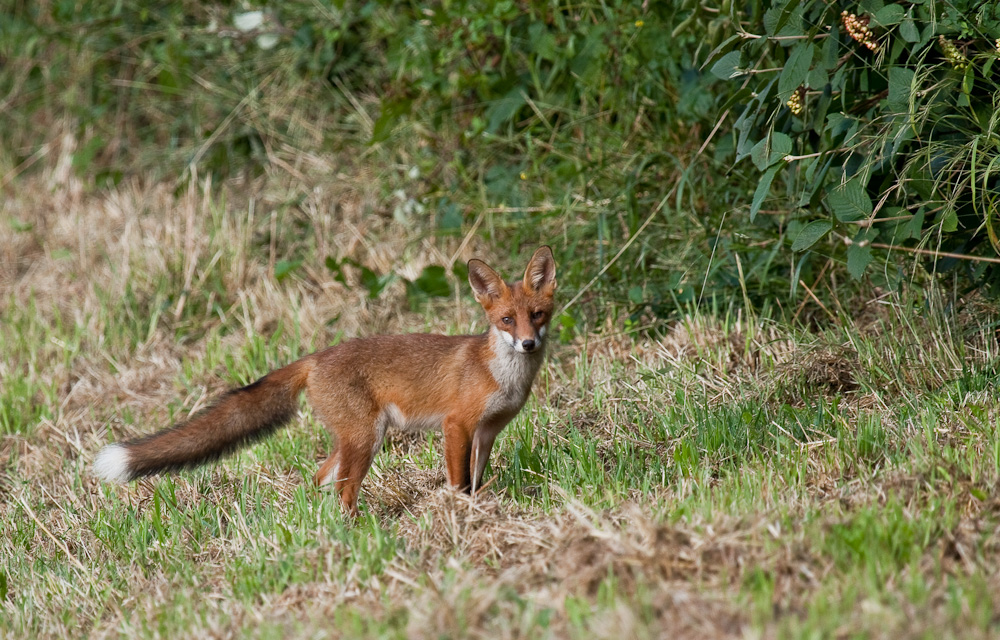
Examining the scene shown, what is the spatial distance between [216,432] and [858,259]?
318 cm

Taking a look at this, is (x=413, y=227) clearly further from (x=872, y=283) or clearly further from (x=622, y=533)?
(x=622, y=533)

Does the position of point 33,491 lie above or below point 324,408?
below

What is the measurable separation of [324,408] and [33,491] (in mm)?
2020

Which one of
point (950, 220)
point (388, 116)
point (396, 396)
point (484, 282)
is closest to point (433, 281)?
point (388, 116)

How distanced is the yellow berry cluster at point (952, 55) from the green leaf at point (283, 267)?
504cm

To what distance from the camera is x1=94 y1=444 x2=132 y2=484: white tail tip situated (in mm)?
4762

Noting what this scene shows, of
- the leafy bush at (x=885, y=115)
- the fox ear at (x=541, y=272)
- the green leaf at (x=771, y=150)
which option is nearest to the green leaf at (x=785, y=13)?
the leafy bush at (x=885, y=115)

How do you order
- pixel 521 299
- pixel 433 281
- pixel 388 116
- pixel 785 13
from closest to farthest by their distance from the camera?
pixel 785 13 < pixel 521 299 < pixel 433 281 < pixel 388 116

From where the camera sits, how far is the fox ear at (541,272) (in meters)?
5.27

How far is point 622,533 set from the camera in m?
3.61

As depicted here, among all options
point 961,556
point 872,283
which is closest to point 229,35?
point 872,283

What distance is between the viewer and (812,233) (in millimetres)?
4883

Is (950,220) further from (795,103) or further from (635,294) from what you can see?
(635,294)

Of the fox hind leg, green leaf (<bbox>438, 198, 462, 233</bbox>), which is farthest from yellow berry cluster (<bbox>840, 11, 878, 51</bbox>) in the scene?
green leaf (<bbox>438, 198, 462, 233</bbox>)
